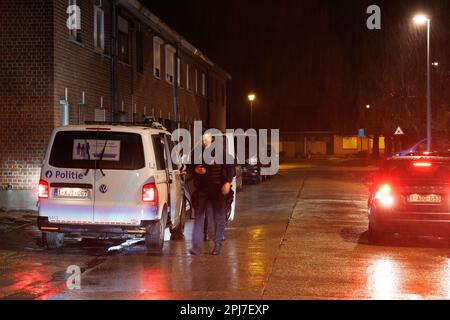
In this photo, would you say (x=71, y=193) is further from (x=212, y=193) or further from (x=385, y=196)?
(x=385, y=196)

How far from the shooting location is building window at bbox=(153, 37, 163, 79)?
93.0ft

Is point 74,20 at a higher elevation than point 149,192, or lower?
higher

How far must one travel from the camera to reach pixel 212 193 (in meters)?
10.7

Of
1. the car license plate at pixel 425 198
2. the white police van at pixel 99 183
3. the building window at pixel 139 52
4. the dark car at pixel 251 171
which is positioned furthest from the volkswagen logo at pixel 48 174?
the dark car at pixel 251 171

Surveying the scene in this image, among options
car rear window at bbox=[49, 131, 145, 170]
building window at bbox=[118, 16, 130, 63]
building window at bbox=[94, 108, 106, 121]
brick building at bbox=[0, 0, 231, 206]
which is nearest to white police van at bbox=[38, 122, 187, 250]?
car rear window at bbox=[49, 131, 145, 170]

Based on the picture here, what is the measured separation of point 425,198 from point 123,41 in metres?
15.0

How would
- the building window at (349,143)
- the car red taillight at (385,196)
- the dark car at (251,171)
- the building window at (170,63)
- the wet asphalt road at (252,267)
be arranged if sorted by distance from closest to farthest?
the wet asphalt road at (252,267), the car red taillight at (385,196), the dark car at (251,171), the building window at (170,63), the building window at (349,143)

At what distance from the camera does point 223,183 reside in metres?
10.7

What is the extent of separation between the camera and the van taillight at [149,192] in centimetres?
1026

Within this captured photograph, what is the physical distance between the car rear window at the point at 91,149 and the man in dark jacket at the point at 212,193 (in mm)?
1103

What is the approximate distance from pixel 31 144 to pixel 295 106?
82.9 m

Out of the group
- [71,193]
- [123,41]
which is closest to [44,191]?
[71,193]

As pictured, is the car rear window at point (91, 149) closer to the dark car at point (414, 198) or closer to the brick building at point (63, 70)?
the dark car at point (414, 198)

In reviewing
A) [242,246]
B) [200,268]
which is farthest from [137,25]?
[200,268]
